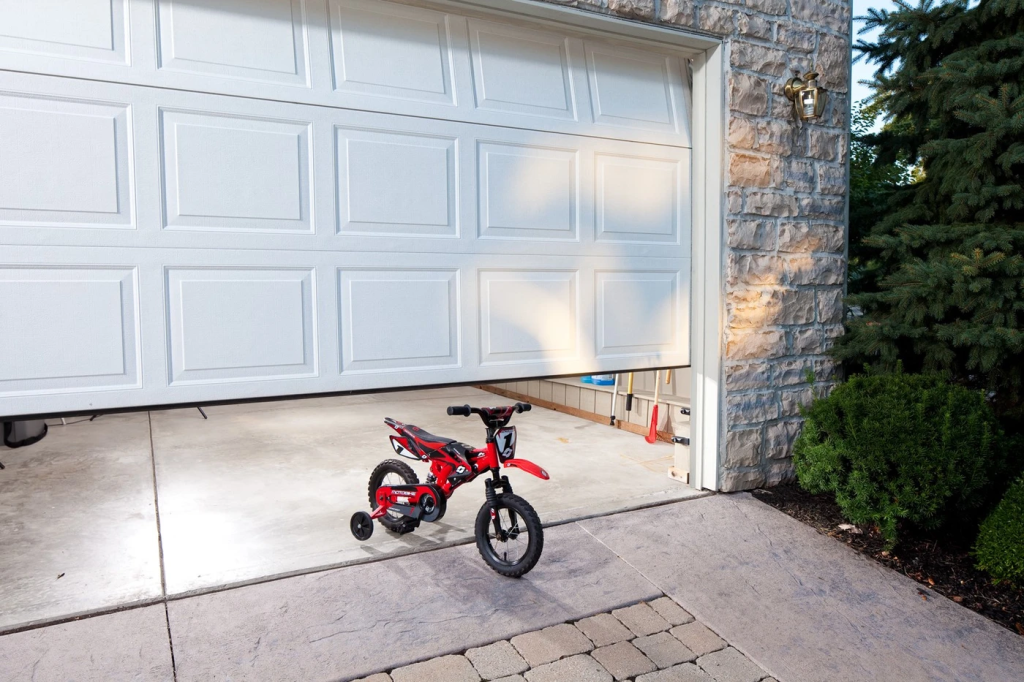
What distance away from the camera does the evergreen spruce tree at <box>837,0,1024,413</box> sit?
319 centimetres

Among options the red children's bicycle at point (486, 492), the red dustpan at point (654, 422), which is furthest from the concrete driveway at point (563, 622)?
the red dustpan at point (654, 422)

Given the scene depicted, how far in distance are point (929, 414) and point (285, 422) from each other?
5313mm

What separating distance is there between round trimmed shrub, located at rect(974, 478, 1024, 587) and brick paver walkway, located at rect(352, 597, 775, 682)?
3.98ft

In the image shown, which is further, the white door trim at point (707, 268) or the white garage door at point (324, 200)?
the white door trim at point (707, 268)

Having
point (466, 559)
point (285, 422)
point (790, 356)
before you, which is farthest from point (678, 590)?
point (285, 422)

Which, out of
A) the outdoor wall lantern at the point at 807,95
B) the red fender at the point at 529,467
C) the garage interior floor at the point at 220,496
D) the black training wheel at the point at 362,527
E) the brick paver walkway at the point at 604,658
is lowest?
the brick paver walkway at the point at 604,658

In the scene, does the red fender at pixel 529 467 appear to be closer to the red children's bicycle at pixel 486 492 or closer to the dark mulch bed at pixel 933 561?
the red children's bicycle at pixel 486 492

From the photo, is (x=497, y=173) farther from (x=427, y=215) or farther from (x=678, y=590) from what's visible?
(x=678, y=590)

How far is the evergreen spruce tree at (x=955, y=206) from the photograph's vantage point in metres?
3.19

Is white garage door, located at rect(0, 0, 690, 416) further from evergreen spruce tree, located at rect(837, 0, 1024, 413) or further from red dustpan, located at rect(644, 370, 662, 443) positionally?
red dustpan, located at rect(644, 370, 662, 443)

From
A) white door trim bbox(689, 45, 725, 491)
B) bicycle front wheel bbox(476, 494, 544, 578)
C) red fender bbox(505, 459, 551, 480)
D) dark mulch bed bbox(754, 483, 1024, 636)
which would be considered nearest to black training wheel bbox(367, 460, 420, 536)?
bicycle front wheel bbox(476, 494, 544, 578)

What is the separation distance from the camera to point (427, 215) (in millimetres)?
3113

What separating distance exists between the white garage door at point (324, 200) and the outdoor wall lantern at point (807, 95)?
Result: 2.03 feet

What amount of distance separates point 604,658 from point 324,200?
214cm
